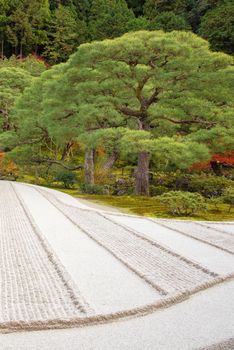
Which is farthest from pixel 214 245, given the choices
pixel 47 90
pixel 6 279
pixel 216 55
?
pixel 47 90

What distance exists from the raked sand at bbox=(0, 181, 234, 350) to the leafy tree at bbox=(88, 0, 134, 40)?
88.2ft

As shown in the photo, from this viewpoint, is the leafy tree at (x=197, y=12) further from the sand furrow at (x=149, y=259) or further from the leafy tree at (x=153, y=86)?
the sand furrow at (x=149, y=259)

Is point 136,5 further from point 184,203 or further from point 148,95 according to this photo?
point 184,203

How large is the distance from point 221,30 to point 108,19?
33.2 feet

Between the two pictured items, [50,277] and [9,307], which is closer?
[9,307]

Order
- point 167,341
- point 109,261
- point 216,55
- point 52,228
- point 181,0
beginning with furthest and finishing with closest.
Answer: point 181,0 < point 216,55 < point 52,228 < point 109,261 < point 167,341

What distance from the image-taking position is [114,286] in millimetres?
4562

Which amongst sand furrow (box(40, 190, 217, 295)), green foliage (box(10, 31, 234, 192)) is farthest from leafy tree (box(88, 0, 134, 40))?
sand furrow (box(40, 190, 217, 295))

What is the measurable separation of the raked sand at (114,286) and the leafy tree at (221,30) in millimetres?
20936

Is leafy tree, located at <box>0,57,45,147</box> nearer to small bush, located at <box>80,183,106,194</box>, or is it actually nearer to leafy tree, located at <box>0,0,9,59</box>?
small bush, located at <box>80,183,106,194</box>

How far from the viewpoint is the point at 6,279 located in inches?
183

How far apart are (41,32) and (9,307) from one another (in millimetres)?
36651

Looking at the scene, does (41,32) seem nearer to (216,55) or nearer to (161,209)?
(216,55)

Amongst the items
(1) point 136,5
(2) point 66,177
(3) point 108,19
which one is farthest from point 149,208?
(1) point 136,5
